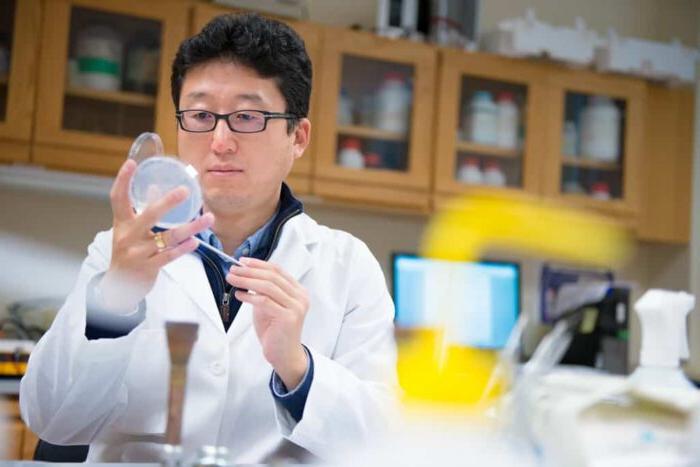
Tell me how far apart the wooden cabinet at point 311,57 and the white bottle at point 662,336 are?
211cm

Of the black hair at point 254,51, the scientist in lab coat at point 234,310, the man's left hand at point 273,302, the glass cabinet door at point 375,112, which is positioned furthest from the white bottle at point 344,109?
the man's left hand at point 273,302

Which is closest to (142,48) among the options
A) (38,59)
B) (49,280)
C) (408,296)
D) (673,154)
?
(38,59)

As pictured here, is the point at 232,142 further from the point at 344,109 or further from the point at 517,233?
the point at 517,233

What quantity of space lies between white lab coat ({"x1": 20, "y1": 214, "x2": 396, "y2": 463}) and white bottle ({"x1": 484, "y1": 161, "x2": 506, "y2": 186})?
1.87m

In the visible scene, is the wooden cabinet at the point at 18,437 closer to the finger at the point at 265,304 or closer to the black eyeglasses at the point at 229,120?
the black eyeglasses at the point at 229,120

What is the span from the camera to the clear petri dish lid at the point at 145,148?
0.86 m

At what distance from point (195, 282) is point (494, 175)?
215 cm

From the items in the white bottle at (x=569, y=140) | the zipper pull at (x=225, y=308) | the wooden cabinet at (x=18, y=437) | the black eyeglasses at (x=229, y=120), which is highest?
the white bottle at (x=569, y=140)

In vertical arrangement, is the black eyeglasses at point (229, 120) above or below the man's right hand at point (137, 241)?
above

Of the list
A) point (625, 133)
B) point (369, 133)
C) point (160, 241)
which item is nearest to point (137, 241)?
point (160, 241)

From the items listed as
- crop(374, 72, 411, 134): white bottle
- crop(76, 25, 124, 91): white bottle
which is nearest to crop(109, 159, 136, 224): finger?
crop(76, 25, 124, 91): white bottle

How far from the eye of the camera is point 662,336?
2.78ft

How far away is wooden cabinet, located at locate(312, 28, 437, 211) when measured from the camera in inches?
120

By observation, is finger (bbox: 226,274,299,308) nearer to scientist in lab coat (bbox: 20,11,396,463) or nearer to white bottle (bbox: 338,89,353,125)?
scientist in lab coat (bbox: 20,11,396,463)
